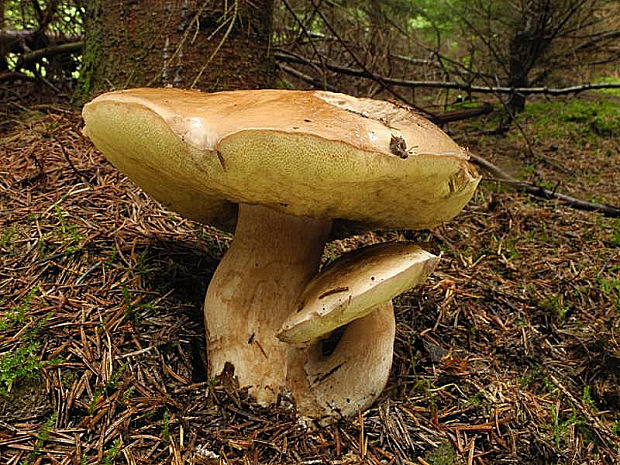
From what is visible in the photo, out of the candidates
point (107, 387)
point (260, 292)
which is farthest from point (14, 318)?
point (260, 292)

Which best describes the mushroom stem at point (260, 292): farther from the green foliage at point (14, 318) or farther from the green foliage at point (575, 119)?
the green foliage at point (575, 119)

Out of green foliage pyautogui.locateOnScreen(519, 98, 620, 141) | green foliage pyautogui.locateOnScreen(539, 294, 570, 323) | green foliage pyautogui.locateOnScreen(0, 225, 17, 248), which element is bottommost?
green foliage pyautogui.locateOnScreen(519, 98, 620, 141)

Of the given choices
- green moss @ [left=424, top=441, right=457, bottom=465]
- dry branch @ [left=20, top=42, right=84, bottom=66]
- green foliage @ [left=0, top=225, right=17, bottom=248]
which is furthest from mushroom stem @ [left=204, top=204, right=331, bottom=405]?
dry branch @ [left=20, top=42, right=84, bottom=66]

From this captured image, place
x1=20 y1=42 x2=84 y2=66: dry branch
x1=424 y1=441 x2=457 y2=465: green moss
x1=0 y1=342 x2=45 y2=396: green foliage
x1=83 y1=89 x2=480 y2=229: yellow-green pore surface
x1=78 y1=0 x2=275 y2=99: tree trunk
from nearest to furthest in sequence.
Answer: x1=83 y1=89 x2=480 y2=229: yellow-green pore surface
x1=0 y1=342 x2=45 y2=396: green foliage
x1=424 y1=441 x2=457 y2=465: green moss
x1=78 y1=0 x2=275 y2=99: tree trunk
x1=20 y1=42 x2=84 y2=66: dry branch

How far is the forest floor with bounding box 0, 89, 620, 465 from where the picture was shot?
1487 millimetres

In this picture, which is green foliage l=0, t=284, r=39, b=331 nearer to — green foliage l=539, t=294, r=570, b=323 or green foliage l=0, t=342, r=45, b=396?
green foliage l=0, t=342, r=45, b=396

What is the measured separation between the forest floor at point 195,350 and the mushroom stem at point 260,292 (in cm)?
10

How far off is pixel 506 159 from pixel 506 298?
3.57m

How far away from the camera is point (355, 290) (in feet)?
4.49

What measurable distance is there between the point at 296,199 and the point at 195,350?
2.45 feet

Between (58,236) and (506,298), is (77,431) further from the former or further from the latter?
(506,298)

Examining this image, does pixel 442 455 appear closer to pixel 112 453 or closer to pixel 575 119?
pixel 112 453

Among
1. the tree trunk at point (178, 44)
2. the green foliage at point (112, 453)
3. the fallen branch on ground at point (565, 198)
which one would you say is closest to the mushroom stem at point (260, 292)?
the green foliage at point (112, 453)

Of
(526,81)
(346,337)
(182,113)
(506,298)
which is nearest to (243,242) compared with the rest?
(346,337)
